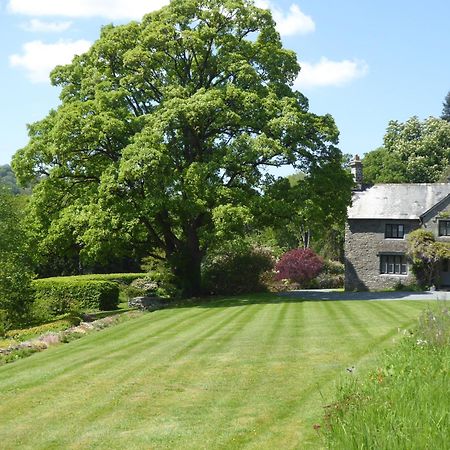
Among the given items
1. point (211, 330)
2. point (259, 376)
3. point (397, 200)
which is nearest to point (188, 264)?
point (211, 330)

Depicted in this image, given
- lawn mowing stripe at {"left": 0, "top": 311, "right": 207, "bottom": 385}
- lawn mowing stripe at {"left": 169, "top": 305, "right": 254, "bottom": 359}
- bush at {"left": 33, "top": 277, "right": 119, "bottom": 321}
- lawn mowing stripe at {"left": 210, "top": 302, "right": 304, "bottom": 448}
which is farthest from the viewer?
bush at {"left": 33, "top": 277, "right": 119, "bottom": 321}

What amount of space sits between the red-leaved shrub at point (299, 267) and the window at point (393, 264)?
6.57 meters

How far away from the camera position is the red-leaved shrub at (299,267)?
5191 cm

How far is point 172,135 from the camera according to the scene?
114 feet

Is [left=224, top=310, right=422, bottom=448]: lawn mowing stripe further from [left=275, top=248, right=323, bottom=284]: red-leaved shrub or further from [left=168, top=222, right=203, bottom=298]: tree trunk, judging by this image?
[left=275, top=248, right=323, bottom=284]: red-leaved shrub

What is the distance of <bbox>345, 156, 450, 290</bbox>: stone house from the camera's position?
Answer: 46.1 metres

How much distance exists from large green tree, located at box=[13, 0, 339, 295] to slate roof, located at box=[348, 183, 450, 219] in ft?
42.0

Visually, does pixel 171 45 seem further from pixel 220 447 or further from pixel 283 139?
pixel 220 447

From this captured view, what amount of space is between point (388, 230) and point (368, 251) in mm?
2219

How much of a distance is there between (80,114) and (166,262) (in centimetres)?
1034

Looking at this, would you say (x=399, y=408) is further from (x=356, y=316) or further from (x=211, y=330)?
(x=356, y=316)

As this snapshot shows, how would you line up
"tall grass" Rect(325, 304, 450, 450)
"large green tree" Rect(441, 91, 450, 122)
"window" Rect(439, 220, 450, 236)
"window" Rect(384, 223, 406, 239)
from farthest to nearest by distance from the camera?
1. "large green tree" Rect(441, 91, 450, 122)
2. "window" Rect(384, 223, 406, 239)
3. "window" Rect(439, 220, 450, 236)
4. "tall grass" Rect(325, 304, 450, 450)

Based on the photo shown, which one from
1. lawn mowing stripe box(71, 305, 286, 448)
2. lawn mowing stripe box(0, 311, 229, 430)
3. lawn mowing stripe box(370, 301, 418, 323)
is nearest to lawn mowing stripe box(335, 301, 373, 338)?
lawn mowing stripe box(370, 301, 418, 323)

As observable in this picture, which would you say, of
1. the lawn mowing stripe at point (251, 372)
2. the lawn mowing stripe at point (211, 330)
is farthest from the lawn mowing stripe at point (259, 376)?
the lawn mowing stripe at point (211, 330)
